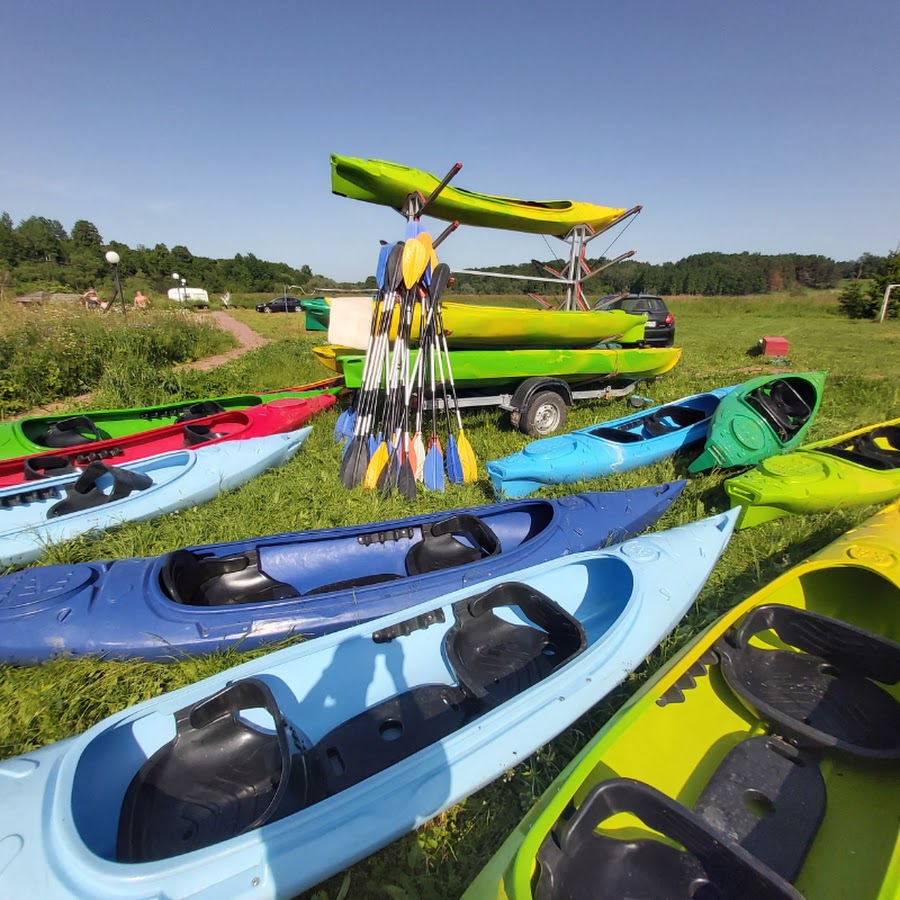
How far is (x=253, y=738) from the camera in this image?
71.7 inches

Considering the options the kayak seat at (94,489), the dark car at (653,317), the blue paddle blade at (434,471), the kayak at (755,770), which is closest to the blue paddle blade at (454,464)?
the blue paddle blade at (434,471)

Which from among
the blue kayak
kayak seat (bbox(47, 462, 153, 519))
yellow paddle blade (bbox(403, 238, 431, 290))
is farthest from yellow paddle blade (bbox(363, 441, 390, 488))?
kayak seat (bbox(47, 462, 153, 519))

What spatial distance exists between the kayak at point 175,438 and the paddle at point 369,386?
1284 millimetres

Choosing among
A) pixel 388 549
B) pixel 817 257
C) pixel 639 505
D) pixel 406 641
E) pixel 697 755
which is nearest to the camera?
pixel 697 755

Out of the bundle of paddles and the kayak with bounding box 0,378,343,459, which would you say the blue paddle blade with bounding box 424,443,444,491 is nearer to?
the bundle of paddles

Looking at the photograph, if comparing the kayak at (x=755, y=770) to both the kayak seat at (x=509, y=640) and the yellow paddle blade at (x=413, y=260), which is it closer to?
the kayak seat at (x=509, y=640)

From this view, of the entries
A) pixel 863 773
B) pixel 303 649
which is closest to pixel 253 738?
pixel 303 649

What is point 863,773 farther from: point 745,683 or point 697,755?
point 697,755

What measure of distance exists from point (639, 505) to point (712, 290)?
56.4 meters

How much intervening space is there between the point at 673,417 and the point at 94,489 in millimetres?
5676

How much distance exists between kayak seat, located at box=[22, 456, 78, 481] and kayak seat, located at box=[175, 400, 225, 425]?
1.33 m

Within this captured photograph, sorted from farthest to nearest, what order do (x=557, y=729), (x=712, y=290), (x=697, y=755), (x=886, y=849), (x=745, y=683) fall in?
(x=712, y=290)
(x=745, y=683)
(x=697, y=755)
(x=557, y=729)
(x=886, y=849)

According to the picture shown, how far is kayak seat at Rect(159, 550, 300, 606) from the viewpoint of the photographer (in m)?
2.53

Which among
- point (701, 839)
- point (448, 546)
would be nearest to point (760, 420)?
point (448, 546)
